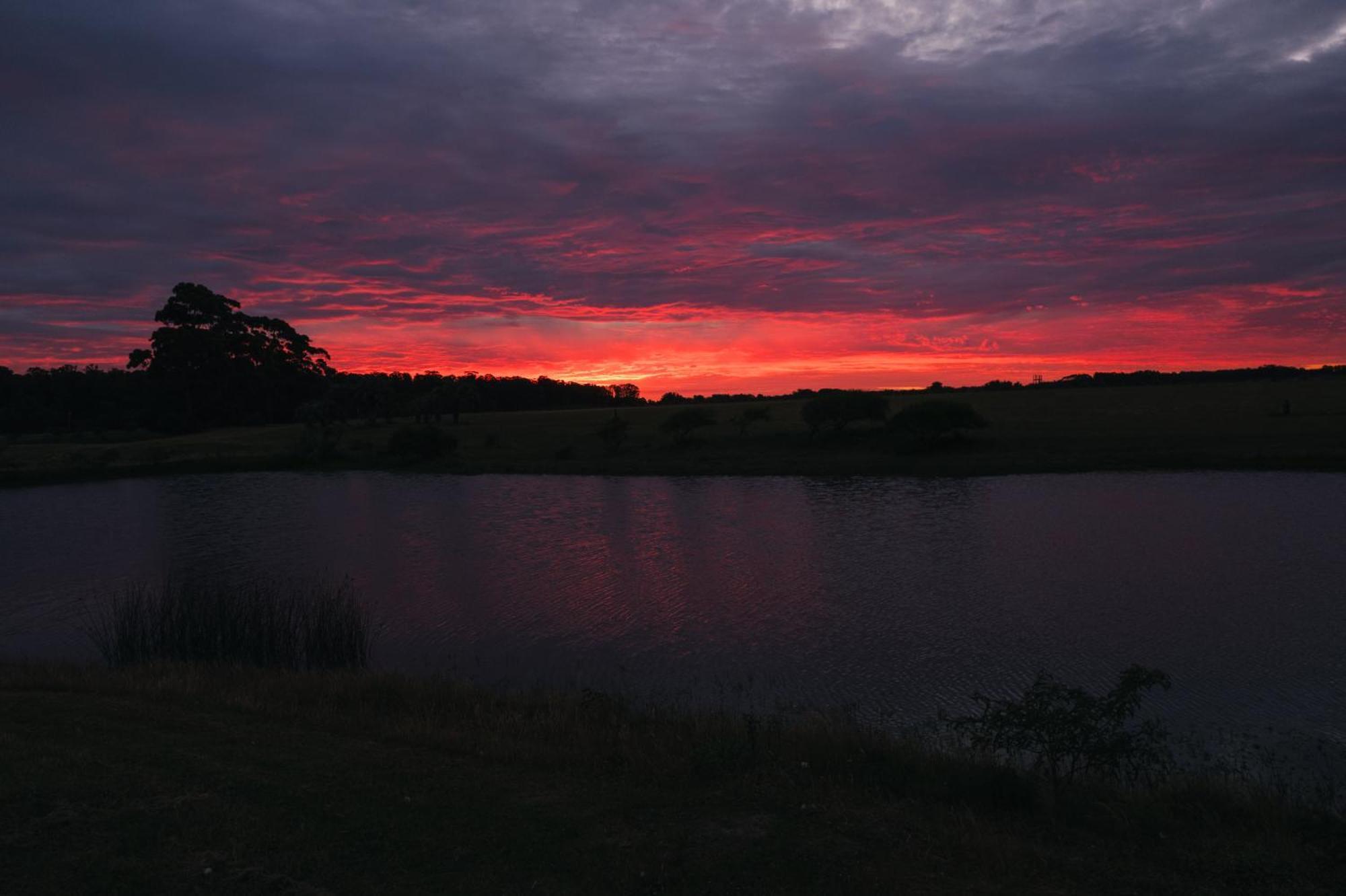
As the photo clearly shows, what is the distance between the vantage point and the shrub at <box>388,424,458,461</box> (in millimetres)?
69000

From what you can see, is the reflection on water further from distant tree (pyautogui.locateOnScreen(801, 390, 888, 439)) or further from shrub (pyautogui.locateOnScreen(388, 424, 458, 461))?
shrub (pyautogui.locateOnScreen(388, 424, 458, 461))

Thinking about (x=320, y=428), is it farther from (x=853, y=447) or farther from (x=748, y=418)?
(x=853, y=447)

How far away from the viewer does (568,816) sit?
8.49 meters

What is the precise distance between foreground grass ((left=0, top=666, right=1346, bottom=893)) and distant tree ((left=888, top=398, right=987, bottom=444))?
2002 inches

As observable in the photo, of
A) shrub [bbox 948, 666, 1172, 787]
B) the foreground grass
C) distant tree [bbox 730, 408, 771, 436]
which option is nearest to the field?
distant tree [bbox 730, 408, 771, 436]

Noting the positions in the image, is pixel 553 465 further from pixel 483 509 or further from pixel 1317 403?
pixel 1317 403

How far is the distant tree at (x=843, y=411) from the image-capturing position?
217 ft

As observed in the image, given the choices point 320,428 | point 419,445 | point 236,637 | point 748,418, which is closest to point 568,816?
point 236,637

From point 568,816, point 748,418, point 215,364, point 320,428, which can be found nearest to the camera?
point 568,816

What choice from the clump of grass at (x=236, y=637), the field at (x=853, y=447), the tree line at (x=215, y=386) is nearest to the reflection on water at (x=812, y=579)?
the clump of grass at (x=236, y=637)

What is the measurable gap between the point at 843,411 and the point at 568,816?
6002 centimetres

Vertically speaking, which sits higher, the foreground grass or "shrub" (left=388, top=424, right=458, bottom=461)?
"shrub" (left=388, top=424, right=458, bottom=461)

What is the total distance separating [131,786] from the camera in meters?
8.74

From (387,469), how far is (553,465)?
1350cm
